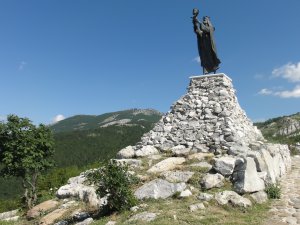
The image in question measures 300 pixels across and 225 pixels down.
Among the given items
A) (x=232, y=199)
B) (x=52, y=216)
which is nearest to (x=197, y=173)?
(x=232, y=199)

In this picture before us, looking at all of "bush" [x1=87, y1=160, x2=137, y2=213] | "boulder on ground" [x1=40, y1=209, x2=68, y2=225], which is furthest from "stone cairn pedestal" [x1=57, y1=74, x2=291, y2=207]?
"boulder on ground" [x1=40, y1=209, x2=68, y2=225]

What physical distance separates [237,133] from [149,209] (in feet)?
28.4

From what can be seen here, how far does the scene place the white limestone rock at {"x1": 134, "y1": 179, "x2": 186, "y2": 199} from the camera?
13773mm

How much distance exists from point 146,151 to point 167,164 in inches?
122

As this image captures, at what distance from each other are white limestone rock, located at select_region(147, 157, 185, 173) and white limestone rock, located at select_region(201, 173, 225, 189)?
2.42 meters

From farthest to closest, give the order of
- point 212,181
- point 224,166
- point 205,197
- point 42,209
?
point 42,209 → point 224,166 → point 212,181 → point 205,197

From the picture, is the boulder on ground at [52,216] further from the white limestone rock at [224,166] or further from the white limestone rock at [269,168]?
the white limestone rock at [269,168]

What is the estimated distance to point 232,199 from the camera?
12906 millimetres

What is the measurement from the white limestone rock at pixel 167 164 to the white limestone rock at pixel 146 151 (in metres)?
2.40

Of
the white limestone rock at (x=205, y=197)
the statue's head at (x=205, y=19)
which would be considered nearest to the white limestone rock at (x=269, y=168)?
the white limestone rock at (x=205, y=197)

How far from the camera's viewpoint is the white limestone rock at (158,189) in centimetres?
1377

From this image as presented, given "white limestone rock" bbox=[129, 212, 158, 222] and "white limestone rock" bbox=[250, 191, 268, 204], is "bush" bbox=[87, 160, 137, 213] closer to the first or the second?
"white limestone rock" bbox=[129, 212, 158, 222]

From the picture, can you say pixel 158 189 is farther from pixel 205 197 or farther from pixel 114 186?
pixel 114 186

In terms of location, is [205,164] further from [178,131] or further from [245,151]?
[178,131]
